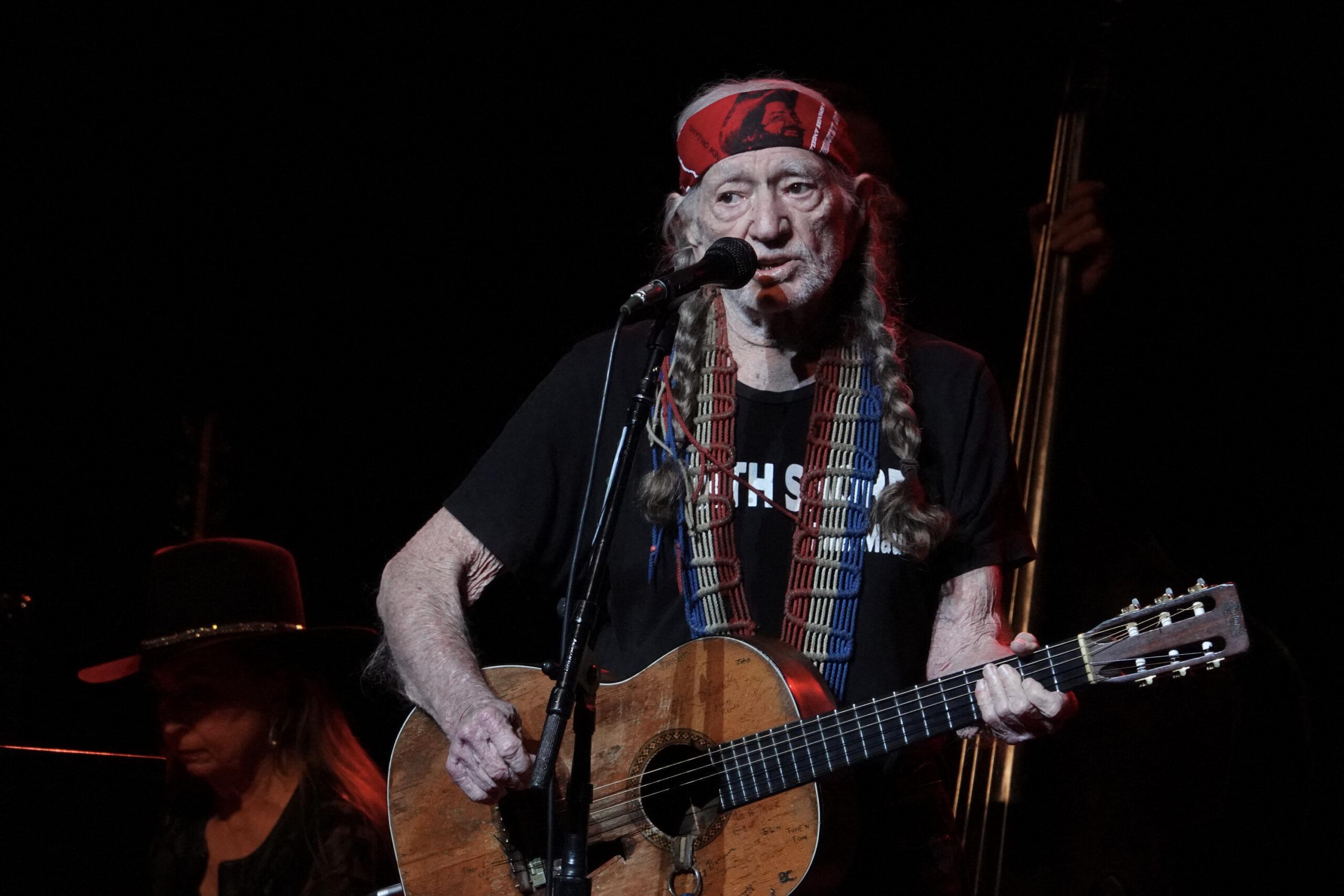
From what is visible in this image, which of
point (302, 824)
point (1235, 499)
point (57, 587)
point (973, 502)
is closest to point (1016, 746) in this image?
point (973, 502)

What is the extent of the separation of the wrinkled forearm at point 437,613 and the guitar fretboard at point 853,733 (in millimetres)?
574

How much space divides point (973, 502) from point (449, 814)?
1.38 meters

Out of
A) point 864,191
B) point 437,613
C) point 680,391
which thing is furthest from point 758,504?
point 864,191

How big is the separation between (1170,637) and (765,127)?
161 cm

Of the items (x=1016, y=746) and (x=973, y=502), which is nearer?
(x=973, y=502)

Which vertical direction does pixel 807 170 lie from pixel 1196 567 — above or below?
above

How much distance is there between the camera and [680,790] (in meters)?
2.53

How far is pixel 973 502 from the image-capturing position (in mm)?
2836

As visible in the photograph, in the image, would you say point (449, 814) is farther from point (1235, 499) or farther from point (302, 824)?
point (1235, 499)

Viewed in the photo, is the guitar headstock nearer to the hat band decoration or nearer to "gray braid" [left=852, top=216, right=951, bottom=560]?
"gray braid" [left=852, top=216, right=951, bottom=560]

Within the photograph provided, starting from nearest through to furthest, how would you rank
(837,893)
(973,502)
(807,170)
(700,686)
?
(837,893)
(700,686)
(973,502)
(807,170)

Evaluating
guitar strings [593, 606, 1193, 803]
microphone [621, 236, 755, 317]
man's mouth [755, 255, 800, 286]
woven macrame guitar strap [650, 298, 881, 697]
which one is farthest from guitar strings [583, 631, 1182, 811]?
man's mouth [755, 255, 800, 286]

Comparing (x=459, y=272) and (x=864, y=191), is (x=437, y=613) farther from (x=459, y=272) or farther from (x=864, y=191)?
(x=459, y=272)

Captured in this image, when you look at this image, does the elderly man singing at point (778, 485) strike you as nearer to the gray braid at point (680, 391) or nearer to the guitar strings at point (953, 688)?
the gray braid at point (680, 391)
